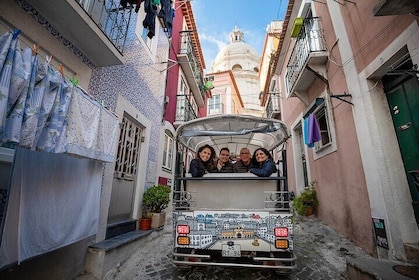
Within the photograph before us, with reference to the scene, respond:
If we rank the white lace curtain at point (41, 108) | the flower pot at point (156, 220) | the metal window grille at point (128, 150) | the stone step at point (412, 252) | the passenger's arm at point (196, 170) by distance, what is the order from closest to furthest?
the white lace curtain at point (41, 108) → the stone step at point (412, 252) → the passenger's arm at point (196, 170) → the metal window grille at point (128, 150) → the flower pot at point (156, 220)

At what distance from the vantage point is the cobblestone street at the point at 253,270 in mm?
3553

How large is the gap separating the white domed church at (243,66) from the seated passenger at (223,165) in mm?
31470

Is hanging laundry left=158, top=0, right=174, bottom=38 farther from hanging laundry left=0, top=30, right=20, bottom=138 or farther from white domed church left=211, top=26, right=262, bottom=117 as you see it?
white domed church left=211, top=26, right=262, bottom=117

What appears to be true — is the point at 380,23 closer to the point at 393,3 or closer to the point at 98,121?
the point at 393,3

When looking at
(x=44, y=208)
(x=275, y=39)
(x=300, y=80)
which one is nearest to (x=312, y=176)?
(x=300, y=80)

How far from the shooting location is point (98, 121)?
10.5 ft

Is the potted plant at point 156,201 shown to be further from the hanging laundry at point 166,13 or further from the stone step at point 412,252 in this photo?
the stone step at point 412,252

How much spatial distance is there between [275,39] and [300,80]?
30.5 ft

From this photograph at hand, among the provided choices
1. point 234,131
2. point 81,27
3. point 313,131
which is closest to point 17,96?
point 81,27

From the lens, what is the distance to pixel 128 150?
5.88 metres

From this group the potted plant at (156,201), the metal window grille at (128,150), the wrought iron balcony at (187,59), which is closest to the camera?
the metal window grille at (128,150)

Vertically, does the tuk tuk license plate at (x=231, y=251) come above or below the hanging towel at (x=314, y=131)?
below

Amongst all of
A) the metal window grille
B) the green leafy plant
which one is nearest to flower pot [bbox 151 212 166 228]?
the green leafy plant

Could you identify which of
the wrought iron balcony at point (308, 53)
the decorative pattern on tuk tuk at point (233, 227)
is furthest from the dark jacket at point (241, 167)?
the wrought iron balcony at point (308, 53)
